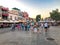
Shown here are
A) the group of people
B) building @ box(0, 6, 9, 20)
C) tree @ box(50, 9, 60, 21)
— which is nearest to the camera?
the group of people

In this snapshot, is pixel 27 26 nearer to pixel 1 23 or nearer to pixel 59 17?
pixel 1 23

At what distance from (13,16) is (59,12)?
40.7m

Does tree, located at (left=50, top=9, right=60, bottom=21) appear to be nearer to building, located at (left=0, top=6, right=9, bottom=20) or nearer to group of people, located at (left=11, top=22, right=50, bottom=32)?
building, located at (left=0, top=6, right=9, bottom=20)

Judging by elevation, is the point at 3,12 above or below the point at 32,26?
above

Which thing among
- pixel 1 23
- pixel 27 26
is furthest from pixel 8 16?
pixel 27 26

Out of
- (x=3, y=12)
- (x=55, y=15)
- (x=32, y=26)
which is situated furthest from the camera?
(x=55, y=15)

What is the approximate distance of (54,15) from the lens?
385 feet

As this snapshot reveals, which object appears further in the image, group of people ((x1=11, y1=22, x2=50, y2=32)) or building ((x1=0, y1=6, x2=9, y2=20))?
building ((x1=0, y1=6, x2=9, y2=20))

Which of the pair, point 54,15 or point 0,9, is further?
point 54,15

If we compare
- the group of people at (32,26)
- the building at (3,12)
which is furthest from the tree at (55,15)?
the group of people at (32,26)

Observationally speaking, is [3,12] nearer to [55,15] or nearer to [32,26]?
[32,26]

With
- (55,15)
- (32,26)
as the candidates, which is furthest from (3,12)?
(55,15)

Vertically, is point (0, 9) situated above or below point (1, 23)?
above

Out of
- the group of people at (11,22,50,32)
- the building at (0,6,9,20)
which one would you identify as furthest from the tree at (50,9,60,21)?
the group of people at (11,22,50,32)
